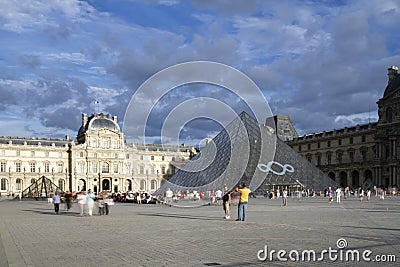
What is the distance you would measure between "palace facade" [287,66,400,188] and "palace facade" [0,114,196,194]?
25.6 m

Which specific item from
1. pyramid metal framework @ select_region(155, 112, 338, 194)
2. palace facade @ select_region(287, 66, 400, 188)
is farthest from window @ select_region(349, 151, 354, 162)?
pyramid metal framework @ select_region(155, 112, 338, 194)

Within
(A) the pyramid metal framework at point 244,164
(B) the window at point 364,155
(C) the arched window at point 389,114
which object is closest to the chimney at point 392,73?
(C) the arched window at point 389,114

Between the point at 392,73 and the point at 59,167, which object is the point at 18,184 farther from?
the point at 392,73

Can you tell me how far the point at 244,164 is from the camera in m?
37.4

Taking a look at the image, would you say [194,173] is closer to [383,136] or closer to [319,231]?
[319,231]

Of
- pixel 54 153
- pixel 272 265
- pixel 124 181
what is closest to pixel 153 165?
pixel 124 181

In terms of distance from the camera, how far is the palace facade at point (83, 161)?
78.7m

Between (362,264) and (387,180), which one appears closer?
(362,264)

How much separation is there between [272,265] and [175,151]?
8813cm

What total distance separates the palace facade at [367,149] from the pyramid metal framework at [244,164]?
22866mm

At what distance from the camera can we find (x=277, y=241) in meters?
9.30

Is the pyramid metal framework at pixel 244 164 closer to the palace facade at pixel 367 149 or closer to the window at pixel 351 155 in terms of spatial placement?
the palace facade at pixel 367 149

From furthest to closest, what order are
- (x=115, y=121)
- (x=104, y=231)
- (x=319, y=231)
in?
(x=115, y=121)
(x=104, y=231)
(x=319, y=231)

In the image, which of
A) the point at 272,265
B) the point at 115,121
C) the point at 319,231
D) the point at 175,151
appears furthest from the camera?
the point at 175,151
